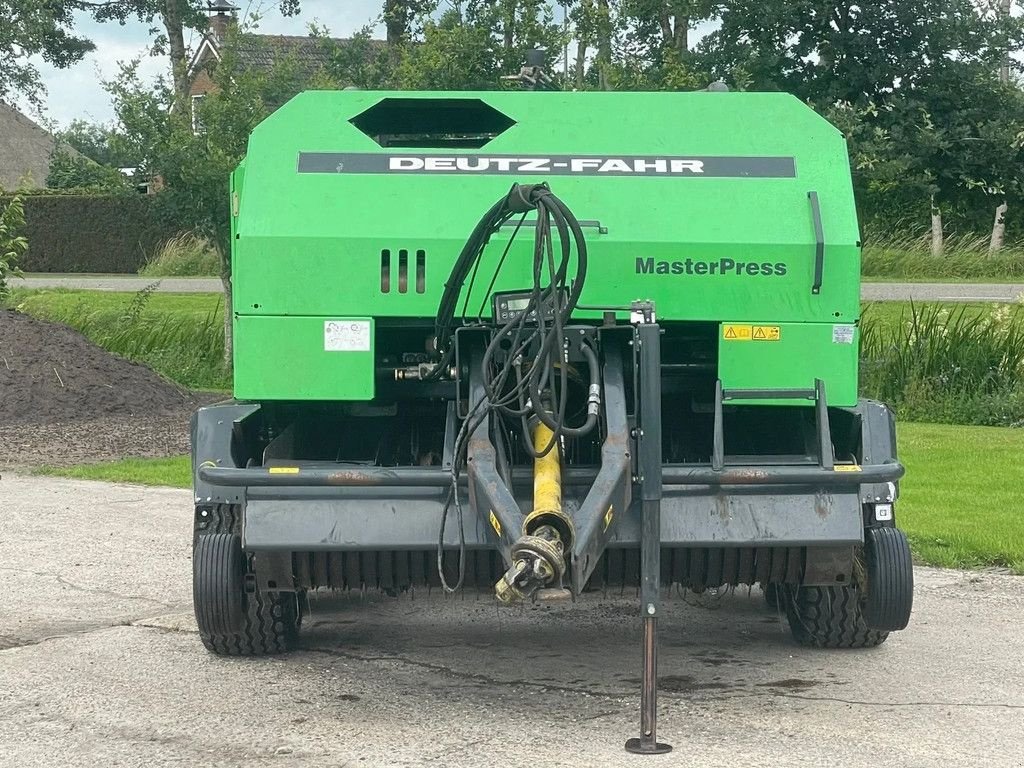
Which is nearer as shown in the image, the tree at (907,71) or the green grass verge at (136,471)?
the green grass verge at (136,471)

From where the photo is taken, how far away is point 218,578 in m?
5.79

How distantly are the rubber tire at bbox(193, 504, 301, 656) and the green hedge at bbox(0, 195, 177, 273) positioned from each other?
33086 mm

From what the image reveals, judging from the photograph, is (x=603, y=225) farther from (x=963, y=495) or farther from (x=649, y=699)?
(x=963, y=495)

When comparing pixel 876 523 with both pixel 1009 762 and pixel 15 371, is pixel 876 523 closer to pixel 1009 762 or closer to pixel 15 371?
pixel 1009 762

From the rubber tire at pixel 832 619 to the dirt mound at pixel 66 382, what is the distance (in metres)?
8.90

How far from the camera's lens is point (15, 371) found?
14234 millimetres

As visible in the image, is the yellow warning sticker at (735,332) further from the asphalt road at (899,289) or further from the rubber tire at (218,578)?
the asphalt road at (899,289)

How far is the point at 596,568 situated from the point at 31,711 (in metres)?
2.03

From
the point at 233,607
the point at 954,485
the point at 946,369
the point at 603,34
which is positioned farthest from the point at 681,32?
the point at 233,607

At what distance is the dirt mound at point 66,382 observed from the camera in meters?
13.8

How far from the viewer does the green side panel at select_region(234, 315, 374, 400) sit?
220 inches

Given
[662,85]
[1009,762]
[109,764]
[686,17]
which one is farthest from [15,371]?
[1009,762]

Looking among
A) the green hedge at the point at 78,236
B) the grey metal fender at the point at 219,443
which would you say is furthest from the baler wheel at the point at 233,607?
the green hedge at the point at 78,236

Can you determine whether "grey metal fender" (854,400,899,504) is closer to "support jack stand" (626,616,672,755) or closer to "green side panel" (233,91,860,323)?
"green side panel" (233,91,860,323)
